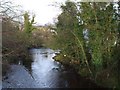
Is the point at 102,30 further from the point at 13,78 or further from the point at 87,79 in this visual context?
the point at 13,78

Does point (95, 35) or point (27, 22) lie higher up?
point (27, 22)

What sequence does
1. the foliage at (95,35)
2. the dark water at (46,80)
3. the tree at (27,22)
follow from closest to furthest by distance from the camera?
1. the tree at (27,22)
2. the foliage at (95,35)
3. the dark water at (46,80)

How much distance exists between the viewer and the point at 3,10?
3.95 m

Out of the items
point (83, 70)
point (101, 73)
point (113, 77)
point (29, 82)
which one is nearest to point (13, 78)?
point (29, 82)

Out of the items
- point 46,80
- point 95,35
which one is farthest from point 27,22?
point 95,35

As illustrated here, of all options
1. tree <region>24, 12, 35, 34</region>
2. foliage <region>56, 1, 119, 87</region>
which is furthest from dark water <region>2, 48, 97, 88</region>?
tree <region>24, 12, 35, 34</region>

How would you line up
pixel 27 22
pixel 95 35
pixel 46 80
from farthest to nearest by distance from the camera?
pixel 27 22 → pixel 46 80 → pixel 95 35

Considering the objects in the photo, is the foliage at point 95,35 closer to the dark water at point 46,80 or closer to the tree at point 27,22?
the dark water at point 46,80

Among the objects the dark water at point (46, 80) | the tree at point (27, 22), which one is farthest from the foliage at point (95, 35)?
the tree at point (27, 22)

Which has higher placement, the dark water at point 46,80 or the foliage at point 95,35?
the foliage at point 95,35

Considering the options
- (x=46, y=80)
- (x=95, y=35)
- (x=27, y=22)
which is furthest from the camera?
(x=27, y=22)

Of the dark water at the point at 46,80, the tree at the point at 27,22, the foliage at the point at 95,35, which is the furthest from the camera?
the dark water at the point at 46,80

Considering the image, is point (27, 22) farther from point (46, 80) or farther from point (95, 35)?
point (95, 35)

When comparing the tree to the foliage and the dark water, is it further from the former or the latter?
the dark water
